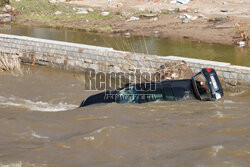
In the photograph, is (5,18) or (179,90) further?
(5,18)

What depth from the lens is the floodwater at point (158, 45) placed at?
15683 mm

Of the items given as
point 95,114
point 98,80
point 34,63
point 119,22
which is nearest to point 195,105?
point 95,114

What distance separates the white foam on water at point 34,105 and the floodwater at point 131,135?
0.05m

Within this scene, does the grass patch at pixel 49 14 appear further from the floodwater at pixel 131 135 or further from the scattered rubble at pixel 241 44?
the floodwater at pixel 131 135

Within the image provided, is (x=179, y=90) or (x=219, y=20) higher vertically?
(x=219, y=20)

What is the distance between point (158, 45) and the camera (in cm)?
1798

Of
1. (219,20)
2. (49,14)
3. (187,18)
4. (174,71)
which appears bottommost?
(174,71)

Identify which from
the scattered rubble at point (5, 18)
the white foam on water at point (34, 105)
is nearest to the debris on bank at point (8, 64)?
the white foam on water at point (34, 105)

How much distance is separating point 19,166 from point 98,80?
768cm

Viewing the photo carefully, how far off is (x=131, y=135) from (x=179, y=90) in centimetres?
216

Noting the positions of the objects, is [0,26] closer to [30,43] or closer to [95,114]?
[30,43]

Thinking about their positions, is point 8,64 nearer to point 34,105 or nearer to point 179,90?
point 34,105

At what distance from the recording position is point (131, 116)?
8.43 metres

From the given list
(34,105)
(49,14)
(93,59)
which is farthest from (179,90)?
(49,14)
